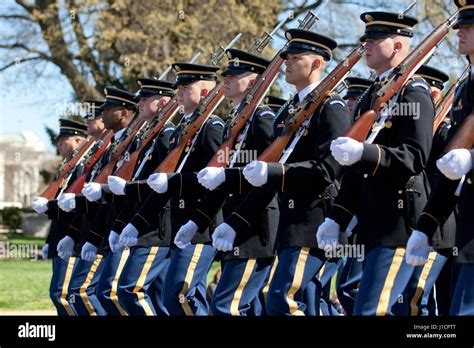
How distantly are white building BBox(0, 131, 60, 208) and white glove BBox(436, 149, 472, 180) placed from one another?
95.2 feet

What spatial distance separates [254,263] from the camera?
6.80 m

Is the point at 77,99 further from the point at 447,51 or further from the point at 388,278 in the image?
the point at 388,278

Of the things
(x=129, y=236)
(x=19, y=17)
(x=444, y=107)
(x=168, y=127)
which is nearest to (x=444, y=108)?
(x=444, y=107)

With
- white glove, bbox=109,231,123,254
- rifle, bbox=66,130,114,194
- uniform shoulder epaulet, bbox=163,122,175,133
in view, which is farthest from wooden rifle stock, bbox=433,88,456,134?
rifle, bbox=66,130,114,194

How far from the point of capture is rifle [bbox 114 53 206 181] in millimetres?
8664

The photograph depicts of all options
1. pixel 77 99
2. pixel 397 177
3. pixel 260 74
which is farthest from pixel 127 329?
pixel 77 99

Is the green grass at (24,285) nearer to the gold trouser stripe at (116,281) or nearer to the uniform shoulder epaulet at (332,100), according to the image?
the gold trouser stripe at (116,281)

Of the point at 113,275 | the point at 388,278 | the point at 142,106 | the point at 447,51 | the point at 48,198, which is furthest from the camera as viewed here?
the point at 447,51

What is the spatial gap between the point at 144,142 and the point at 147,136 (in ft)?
0.19

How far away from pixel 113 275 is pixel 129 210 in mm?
502

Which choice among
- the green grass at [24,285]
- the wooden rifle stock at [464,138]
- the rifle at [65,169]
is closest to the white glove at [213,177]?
the wooden rifle stock at [464,138]

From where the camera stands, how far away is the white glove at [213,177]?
6.80 metres

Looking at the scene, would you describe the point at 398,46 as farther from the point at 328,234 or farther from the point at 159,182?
the point at 159,182

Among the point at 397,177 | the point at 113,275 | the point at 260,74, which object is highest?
the point at 260,74
